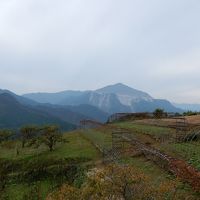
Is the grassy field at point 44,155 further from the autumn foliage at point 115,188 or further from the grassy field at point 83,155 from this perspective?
the autumn foliage at point 115,188

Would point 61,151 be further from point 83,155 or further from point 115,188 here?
point 115,188

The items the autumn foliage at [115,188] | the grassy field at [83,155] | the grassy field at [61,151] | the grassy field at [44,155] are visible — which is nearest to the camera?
the autumn foliage at [115,188]

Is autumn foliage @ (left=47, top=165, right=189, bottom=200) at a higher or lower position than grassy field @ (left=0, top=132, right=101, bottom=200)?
higher

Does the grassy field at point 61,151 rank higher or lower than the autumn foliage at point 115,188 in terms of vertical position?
lower

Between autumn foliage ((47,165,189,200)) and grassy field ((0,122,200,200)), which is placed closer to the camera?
autumn foliage ((47,165,189,200))

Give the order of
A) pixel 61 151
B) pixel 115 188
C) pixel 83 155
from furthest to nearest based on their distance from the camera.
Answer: pixel 61 151 → pixel 83 155 → pixel 115 188

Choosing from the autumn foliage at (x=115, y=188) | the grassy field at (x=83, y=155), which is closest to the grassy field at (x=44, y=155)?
the grassy field at (x=83, y=155)

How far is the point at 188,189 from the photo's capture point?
24.9 metres

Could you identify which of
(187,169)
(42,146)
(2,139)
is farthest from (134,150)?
(2,139)

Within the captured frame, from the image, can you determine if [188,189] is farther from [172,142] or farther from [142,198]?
[172,142]

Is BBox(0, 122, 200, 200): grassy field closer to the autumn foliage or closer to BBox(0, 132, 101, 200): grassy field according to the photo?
BBox(0, 132, 101, 200): grassy field

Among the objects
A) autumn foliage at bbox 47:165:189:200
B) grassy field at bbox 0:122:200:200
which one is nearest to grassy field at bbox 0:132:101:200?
grassy field at bbox 0:122:200:200

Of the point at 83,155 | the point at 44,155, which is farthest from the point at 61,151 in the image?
the point at 83,155

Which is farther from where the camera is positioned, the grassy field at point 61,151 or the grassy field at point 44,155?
the grassy field at point 61,151
